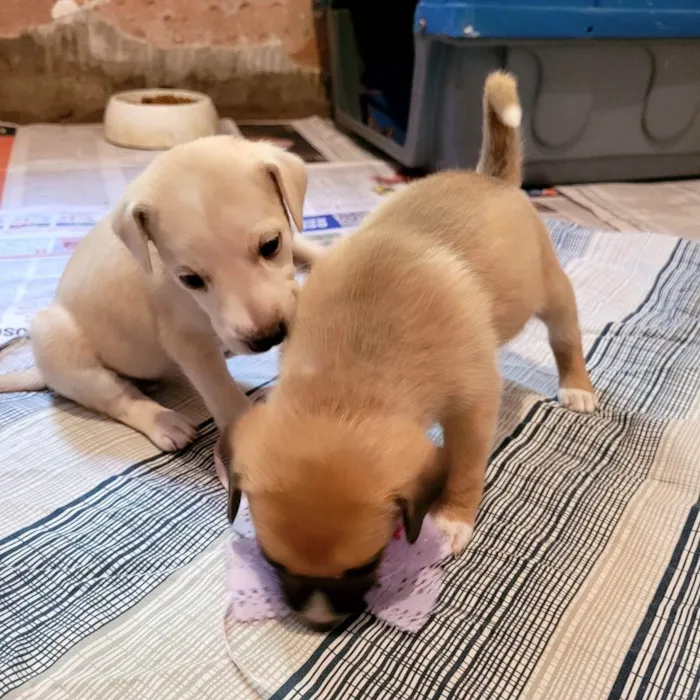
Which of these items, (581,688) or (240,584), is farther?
(240,584)

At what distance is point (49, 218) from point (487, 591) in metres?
1.93

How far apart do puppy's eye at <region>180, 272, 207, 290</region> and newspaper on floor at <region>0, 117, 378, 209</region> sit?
4.88 ft

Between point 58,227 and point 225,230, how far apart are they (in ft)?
4.68

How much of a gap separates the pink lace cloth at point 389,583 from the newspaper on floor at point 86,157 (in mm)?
1788

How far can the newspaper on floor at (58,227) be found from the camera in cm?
191

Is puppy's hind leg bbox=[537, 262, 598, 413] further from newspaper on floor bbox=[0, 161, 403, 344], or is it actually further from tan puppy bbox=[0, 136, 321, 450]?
newspaper on floor bbox=[0, 161, 403, 344]

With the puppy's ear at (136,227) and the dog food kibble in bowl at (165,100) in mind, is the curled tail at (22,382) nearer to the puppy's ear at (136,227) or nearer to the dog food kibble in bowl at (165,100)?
the puppy's ear at (136,227)

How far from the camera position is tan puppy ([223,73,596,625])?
0.82 m

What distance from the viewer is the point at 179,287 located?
125cm

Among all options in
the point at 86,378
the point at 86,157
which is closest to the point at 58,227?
the point at 86,157

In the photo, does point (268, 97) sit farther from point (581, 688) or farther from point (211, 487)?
point (581, 688)

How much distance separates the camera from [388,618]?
979 millimetres

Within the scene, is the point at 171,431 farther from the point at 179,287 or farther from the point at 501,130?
the point at 501,130

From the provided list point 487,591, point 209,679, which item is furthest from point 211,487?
point 487,591
